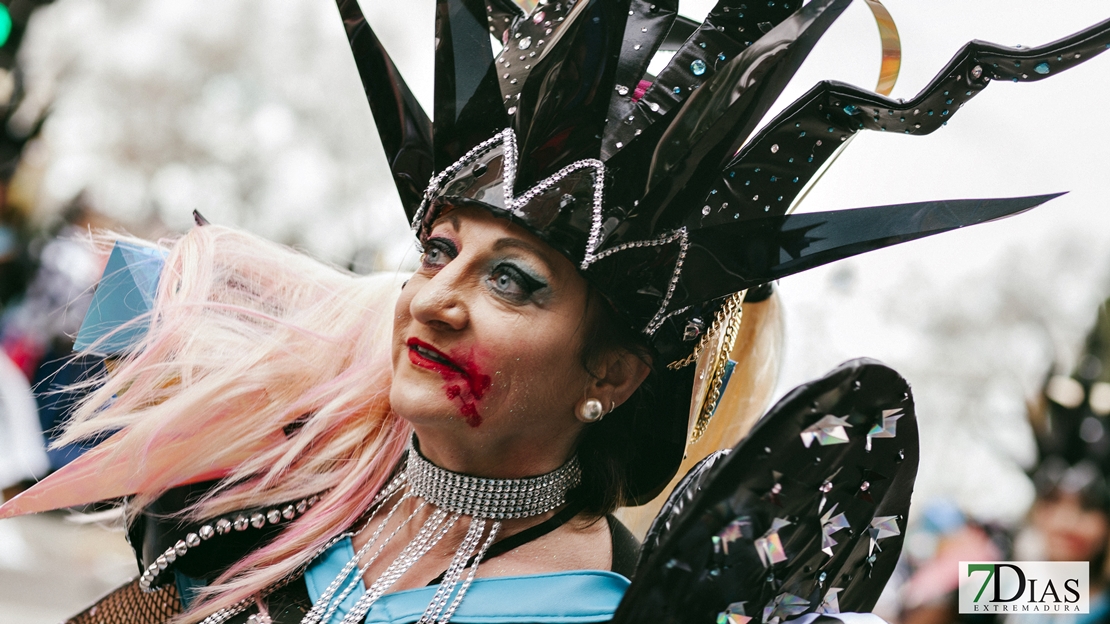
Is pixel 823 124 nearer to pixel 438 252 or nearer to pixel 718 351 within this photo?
pixel 718 351

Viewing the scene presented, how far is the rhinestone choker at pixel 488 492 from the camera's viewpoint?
161cm

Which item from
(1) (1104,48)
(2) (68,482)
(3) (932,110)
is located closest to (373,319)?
(2) (68,482)

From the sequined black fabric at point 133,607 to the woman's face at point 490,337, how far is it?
2.32ft

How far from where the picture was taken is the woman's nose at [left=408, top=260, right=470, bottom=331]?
1481 millimetres

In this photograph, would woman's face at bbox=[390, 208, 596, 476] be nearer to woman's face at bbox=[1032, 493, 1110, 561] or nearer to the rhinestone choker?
the rhinestone choker

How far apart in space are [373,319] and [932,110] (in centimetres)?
119

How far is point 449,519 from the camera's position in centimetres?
165

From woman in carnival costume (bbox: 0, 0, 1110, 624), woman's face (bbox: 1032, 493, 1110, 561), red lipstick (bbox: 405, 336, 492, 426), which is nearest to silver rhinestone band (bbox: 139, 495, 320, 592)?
woman in carnival costume (bbox: 0, 0, 1110, 624)

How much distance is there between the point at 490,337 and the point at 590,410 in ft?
0.80

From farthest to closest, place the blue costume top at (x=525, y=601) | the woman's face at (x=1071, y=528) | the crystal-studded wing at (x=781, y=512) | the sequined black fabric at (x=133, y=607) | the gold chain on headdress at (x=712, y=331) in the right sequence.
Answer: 1. the woman's face at (x=1071, y=528)
2. the sequined black fabric at (x=133, y=607)
3. the gold chain on headdress at (x=712, y=331)
4. the blue costume top at (x=525, y=601)
5. the crystal-studded wing at (x=781, y=512)

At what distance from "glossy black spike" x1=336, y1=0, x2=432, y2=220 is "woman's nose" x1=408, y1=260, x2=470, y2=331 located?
28 cm

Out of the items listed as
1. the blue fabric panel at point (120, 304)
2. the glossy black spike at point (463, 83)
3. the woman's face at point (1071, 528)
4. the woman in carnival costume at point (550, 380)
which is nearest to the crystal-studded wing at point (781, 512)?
the woman in carnival costume at point (550, 380)

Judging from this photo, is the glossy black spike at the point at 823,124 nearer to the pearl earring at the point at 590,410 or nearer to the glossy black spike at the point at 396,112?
the pearl earring at the point at 590,410

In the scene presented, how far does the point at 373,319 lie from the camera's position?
6.52ft
